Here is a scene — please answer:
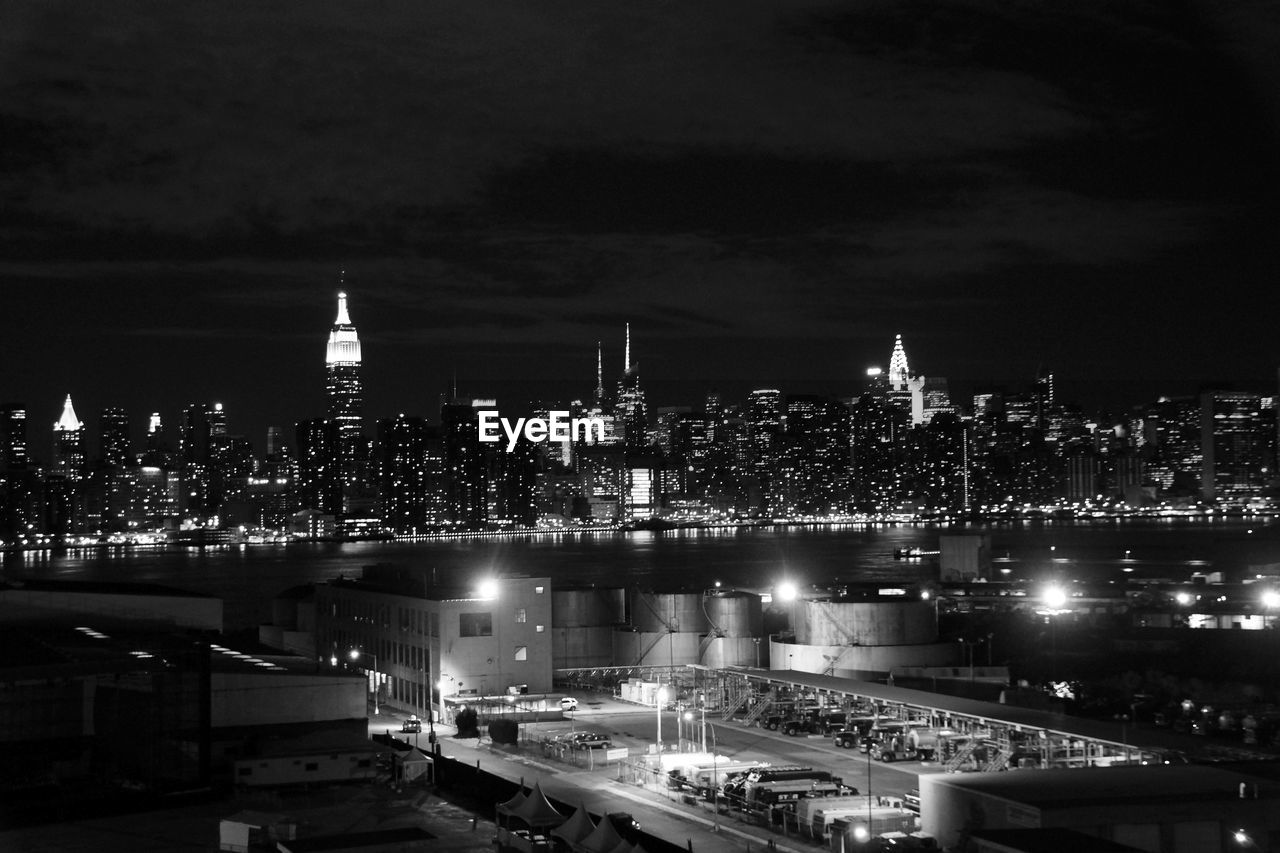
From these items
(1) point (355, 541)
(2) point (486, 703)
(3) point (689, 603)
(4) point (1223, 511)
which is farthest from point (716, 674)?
(4) point (1223, 511)

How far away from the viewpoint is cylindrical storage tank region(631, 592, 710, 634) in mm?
18125

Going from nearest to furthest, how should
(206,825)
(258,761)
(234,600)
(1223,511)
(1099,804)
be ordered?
(1099,804), (206,825), (258,761), (234,600), (1223,511)

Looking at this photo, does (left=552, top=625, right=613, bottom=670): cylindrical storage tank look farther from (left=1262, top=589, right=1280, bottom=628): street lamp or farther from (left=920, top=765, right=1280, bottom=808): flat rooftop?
(left=1262, top=589, right=1280, bottom=628): street lamp

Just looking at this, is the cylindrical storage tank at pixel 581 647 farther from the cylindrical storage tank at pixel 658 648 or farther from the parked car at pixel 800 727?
the parked car at pixel 800 727

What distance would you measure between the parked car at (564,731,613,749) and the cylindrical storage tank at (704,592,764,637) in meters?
5.88

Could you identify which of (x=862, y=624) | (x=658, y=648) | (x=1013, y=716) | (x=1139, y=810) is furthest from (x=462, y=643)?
(x=1139, y=810)

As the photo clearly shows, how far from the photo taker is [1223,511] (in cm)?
10181

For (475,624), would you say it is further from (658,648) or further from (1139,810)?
(1139,810)

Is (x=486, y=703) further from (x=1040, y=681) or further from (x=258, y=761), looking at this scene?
(x=1040, y=681)

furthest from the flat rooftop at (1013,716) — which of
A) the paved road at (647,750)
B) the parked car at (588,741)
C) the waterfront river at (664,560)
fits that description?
the waterfront river at (664,560)

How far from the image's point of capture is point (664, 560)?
179ft

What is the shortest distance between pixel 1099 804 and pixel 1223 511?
101 meters

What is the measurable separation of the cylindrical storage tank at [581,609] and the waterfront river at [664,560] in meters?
1.58

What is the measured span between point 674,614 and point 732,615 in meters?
0.72
